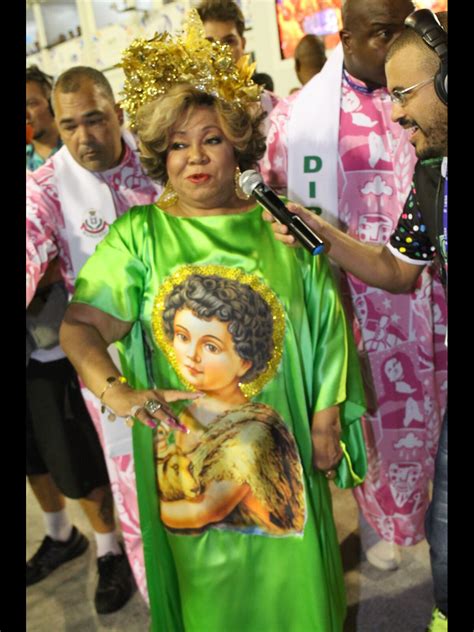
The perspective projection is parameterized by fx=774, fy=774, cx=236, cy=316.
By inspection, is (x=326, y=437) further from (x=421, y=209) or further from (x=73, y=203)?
(x=73, y=203)

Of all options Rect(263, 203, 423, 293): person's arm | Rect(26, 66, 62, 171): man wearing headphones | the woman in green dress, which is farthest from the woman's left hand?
Rect(26, 66, 62, 171): man wearing headphones

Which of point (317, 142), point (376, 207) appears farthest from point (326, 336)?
point (317, 142)

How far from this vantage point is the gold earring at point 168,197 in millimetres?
1850

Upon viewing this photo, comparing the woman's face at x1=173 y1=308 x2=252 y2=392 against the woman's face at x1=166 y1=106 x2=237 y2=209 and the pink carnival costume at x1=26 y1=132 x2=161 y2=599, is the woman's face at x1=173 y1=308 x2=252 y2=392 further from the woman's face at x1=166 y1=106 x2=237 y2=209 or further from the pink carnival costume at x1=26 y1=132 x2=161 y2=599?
the pink carnival costume at x1=26 y1=132 x2=161 y2=599

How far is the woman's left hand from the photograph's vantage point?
1898 millimetres

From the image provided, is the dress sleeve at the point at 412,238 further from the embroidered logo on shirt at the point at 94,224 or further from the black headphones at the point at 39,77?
the black headphones at the point at 39,77

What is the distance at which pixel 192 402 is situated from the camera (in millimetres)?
1861

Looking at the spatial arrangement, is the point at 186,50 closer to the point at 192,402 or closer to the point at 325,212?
the point at 325,212

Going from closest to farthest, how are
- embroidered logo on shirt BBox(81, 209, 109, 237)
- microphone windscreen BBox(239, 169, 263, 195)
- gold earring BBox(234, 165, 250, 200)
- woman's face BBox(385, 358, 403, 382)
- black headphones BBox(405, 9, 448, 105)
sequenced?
black headphones BBox(405, 9, 448, 105)
microphone windscreen BBox(239, 169, 263, 195)
gold earring BBox(234, 165, 250, 200)
embroidered logo on shirt BBox(81, 209, 109, 237)
woman's face BBox(385, 358, 403, 382)

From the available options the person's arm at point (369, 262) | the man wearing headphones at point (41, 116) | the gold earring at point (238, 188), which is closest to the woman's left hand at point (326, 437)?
the person's arm at point (369, 262)

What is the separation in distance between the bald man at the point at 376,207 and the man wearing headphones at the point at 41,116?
0.79 meters
